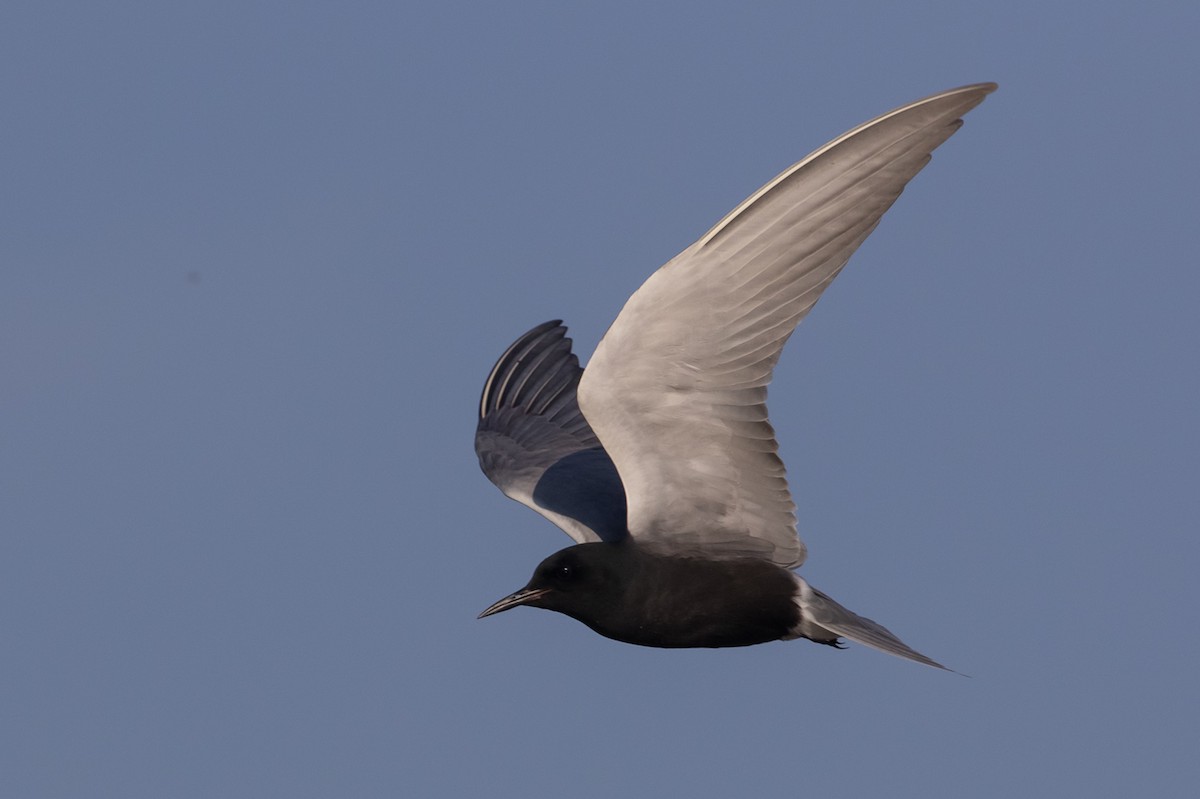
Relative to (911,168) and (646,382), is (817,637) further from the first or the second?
(911,168)

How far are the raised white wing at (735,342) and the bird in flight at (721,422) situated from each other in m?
0.01

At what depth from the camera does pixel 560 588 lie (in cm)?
1277

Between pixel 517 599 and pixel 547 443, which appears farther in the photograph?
pixel 547 443

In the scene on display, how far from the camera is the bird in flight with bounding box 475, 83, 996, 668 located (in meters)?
10.7

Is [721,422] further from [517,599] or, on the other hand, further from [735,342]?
[517,599]

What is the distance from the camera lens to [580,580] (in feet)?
41.5

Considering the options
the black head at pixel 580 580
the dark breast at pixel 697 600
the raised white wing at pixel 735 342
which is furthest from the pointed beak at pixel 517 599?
the raised white wing at pixel 735 342

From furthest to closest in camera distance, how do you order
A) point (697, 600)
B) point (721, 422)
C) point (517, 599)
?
point (517, 599), point (697, 600), point (721, 422)

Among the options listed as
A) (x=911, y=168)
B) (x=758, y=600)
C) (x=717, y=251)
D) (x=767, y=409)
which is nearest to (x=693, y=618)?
(x=758, y=600)

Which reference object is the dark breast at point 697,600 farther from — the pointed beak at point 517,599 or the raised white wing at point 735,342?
the pointed beak at point 517,599

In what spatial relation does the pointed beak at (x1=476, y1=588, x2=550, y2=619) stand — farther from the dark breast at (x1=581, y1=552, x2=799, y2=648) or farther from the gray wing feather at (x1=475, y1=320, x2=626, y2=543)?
the gray wing feather at (x1=475, y1=320, x2=626, y2=543)

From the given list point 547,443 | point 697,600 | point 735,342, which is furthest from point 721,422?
point 547,443

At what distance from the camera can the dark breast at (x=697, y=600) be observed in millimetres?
12586

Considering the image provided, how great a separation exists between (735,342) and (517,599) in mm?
2798
